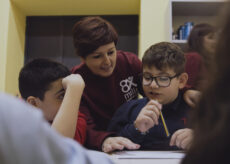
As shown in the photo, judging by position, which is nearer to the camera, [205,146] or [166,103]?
[205,146]

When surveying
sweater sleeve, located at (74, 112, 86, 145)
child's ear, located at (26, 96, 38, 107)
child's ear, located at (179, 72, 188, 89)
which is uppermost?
child's ear, located at (179, 72, 188, 89)

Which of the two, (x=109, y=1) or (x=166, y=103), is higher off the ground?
(x=109, y=1)

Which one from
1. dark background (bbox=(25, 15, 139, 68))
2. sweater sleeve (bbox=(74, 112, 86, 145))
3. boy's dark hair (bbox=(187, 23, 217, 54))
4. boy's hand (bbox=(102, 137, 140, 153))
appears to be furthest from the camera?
dark background (bbox=(25, 15, 139, 68))

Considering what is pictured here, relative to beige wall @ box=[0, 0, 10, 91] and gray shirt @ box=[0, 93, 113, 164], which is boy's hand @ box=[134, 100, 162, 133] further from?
beige wall @ box=[0, 0, 10, 91]

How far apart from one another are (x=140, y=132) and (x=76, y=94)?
27cm

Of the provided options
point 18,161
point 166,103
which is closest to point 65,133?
point 166,103

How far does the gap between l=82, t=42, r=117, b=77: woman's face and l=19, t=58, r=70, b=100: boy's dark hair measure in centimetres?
13

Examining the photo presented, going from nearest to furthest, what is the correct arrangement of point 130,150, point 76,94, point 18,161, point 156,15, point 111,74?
1. point 18,161
2. point 130,150
3. point 76,94
4. point 111,74
5. point 156,15

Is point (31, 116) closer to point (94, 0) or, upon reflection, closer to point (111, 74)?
point (111, 74)

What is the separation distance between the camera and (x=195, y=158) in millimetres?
259

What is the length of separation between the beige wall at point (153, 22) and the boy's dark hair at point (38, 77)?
161 centimetres

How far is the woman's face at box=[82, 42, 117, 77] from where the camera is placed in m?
1.34

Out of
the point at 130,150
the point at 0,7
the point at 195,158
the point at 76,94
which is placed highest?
the point at 0,7

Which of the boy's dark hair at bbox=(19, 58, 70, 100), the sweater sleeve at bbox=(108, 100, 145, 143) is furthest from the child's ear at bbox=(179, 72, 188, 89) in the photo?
the boy's dark hair at bbox=(19, 58, 70, 100)
